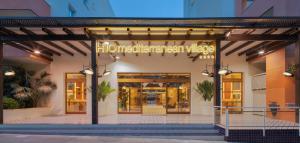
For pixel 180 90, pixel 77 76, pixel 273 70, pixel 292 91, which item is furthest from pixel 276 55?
pixel 77 76

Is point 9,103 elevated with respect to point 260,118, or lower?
elevated

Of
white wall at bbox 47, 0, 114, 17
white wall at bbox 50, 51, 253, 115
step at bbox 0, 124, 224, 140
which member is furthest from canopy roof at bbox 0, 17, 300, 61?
white wall at bbox 47, 0, 114, 17

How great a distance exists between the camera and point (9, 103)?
17297mm

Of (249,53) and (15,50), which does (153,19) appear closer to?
(15,50)

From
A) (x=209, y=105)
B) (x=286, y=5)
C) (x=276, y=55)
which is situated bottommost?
(x=209, y=105)

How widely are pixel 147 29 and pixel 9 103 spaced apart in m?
8.35

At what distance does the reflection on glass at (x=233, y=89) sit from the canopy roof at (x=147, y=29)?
6.05 meters

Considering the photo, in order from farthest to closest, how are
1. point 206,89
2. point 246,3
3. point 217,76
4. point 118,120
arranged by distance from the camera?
point 246,3 → point 206,89 → point 118,120 → point 217,76

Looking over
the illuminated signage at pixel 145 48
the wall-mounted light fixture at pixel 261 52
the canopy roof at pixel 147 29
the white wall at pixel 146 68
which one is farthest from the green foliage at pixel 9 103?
the wall-mounted light fixture at pixel 261 52

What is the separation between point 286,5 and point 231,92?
25.8 feet

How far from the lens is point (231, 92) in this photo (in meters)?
22.1

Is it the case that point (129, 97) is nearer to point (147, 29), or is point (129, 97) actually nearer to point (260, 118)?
point (147, 29)

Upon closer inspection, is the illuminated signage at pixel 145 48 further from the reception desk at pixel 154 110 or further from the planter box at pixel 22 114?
the reception desk at pixel 154 110

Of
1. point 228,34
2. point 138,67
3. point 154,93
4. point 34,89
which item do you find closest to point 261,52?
point 228,34
